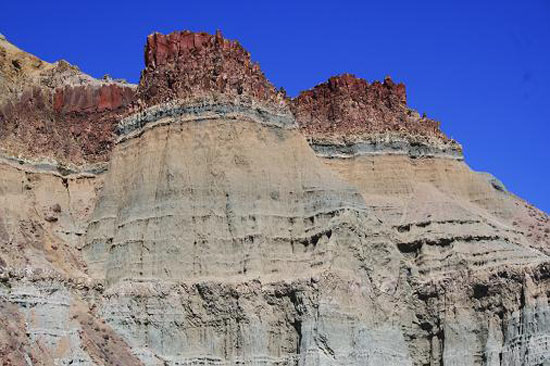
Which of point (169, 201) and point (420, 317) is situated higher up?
point (169, 201)

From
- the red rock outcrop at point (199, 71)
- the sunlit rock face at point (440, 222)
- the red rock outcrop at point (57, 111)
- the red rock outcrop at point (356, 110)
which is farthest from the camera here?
the red rock outcrop at point (356, 110)

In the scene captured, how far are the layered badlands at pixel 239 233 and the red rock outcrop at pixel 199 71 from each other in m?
0.12

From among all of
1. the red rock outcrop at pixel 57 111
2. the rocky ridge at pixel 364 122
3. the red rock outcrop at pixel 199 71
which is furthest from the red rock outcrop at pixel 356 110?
the red rock outcrop at pixel 57 111

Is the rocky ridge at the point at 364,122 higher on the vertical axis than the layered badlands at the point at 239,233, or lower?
higher

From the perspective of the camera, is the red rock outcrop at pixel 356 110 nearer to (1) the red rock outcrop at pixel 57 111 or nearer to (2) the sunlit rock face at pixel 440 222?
(2) the sunlit rock face at pixel 440 222

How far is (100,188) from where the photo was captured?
8575 cm

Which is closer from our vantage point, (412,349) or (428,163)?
(412,349)

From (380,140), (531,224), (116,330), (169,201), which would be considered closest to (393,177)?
(380,140)

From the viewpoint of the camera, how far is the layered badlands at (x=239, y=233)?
7375 cm

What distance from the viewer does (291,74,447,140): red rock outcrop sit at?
8994cm

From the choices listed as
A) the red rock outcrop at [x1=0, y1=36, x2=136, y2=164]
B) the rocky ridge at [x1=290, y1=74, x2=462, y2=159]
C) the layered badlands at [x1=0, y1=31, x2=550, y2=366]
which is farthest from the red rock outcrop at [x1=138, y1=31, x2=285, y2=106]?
the rocky ridge at [x1=290, y1=74, x2=462, y2=159]

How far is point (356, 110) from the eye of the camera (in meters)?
91.1

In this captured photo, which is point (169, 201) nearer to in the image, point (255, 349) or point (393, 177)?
point (255, 349)

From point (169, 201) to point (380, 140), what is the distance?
56.3ft
